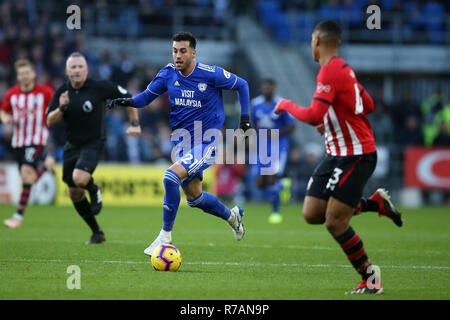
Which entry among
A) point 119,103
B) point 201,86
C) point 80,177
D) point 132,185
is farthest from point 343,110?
point 132,185

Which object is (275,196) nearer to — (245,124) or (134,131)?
(134,131)

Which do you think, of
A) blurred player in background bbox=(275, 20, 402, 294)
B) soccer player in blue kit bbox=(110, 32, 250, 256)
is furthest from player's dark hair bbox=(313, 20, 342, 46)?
soccer player in blue kit bbox=(110, 32, 250, 256)

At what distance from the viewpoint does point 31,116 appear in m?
12.8

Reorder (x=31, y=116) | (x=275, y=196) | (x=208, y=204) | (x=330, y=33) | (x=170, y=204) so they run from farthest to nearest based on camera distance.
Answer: (x=275, y=196), (x=31, y=116), (x=208, y=204), (x=170, y=204), (x=330, y=33)

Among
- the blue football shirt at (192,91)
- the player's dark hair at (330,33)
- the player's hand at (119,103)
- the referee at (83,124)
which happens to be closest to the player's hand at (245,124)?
the blue football shirt at (192,91)

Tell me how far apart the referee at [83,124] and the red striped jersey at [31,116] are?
259cm

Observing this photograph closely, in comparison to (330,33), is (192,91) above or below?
below

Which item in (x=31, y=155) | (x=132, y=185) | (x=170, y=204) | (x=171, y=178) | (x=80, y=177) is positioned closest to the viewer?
(x=171, y=178)

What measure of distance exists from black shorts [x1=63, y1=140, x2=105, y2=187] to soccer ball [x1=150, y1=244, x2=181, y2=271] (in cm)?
261

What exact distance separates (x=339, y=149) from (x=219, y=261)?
2572mm

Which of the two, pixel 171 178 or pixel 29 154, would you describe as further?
pixel 29 154

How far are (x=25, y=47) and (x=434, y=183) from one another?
486 inches

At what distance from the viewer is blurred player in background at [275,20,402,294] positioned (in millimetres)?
6305
